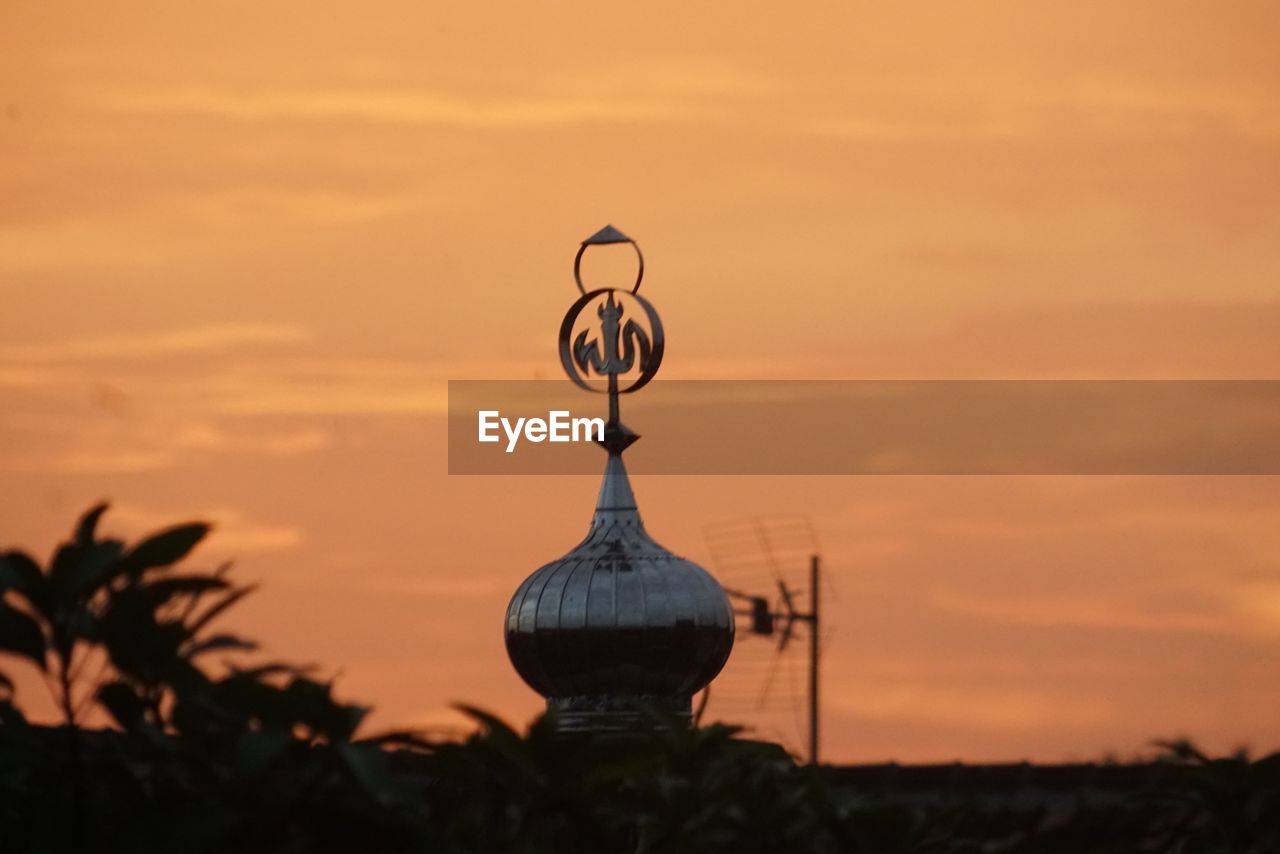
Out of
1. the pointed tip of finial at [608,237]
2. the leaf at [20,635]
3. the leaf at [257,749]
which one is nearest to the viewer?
the leaf at [257,749]

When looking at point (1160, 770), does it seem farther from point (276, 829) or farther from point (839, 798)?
point (276, 829)

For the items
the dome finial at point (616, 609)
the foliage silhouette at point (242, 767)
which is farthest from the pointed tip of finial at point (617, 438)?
the foliage silhouette at point (242, 767)

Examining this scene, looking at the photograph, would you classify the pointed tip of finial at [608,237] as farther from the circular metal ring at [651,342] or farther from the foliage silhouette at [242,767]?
the foliage silhouette at [242,767]

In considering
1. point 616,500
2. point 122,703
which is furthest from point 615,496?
point 122,703

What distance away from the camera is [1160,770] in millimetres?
37812

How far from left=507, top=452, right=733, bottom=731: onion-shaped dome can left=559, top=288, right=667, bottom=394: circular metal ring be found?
140 cm

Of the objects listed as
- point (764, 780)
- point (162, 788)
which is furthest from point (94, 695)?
point (764, 780)

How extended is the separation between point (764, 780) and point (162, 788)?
21.9 ft

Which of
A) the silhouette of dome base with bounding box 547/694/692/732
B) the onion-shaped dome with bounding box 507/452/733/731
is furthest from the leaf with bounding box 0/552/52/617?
the onion-shaped dome with bounding box 507/452/733/731

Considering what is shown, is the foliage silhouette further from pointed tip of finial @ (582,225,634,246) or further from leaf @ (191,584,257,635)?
pointed tip of finial @ (582,225,634,246)

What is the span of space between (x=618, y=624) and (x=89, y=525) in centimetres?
2856

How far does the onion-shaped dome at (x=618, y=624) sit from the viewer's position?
174ft

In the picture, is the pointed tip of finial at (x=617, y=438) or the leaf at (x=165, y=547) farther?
the pointed tip of finial at (x=617, y=438)

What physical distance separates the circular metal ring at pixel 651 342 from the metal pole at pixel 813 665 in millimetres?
10873
